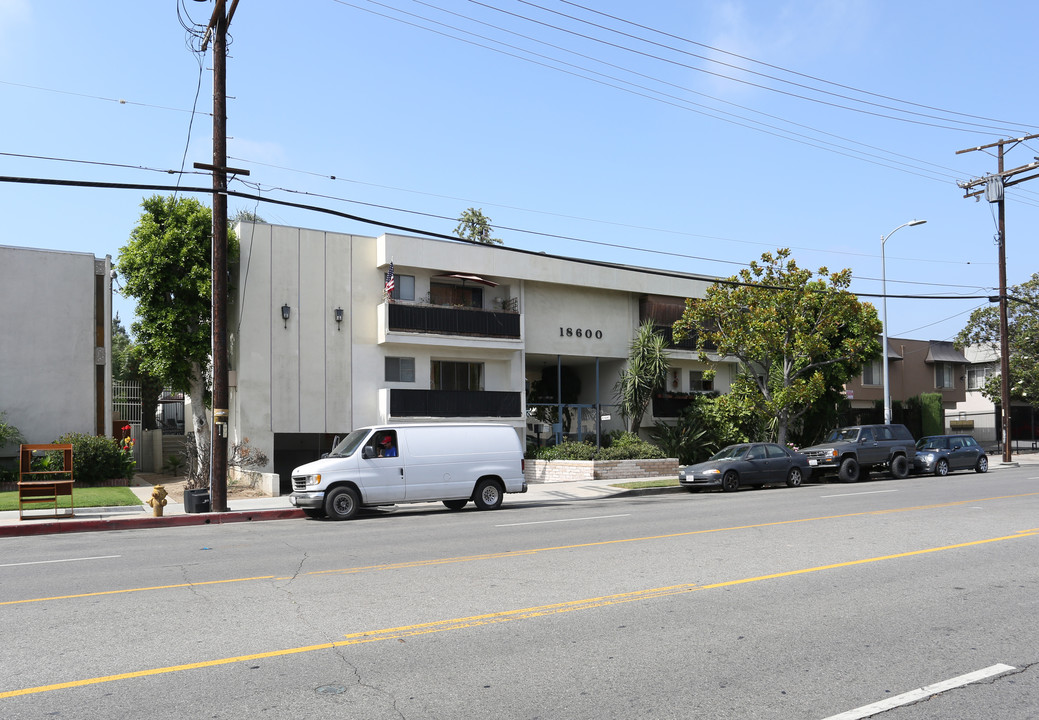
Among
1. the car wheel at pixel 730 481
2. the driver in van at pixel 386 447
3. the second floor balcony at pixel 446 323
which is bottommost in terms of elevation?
the car wheel at pixel 730 481

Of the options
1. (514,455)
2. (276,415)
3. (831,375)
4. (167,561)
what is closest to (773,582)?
(167,561)

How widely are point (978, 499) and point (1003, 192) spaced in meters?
22.5

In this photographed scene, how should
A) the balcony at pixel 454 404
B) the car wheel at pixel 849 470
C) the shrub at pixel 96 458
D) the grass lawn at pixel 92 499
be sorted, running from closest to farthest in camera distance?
the grass lawn at pixel 92 499
the shrub at pixel 96 458
the car wheel at pixel 849 470
the balcony at pixel 454 404

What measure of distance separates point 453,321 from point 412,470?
1238cm

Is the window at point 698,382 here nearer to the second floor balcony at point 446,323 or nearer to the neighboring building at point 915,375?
the second floor balcony at point 446,323

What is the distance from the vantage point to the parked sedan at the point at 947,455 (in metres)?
29.5

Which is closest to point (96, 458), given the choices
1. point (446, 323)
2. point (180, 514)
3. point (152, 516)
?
point (180, 514)

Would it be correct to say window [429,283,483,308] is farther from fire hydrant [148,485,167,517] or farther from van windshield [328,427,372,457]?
fire hydrant [148,485,167,517]

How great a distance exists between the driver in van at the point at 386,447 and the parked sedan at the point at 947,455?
19841 millimetres

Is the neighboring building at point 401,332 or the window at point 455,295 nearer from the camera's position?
the neighboring building at point 401,332

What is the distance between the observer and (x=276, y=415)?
1080 inches

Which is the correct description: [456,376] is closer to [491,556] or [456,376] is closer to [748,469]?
[748,469]

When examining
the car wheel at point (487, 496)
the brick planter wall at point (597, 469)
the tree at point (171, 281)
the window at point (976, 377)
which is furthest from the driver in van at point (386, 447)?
the window at point (976, 377)

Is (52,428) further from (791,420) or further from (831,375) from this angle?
(831,375)
